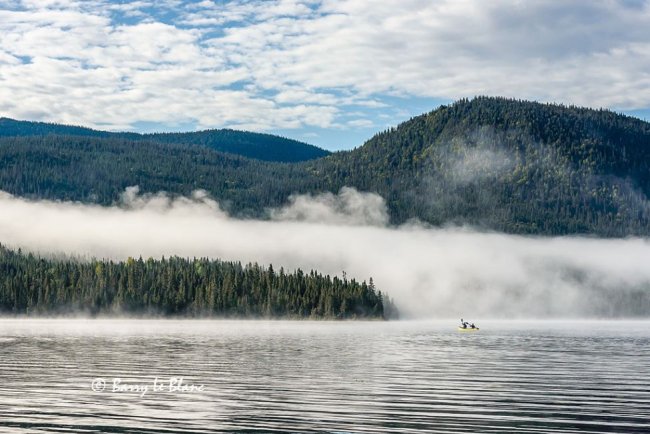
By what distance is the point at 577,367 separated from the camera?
275 feet

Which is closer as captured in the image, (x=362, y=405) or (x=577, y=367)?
(x=362, y=405)

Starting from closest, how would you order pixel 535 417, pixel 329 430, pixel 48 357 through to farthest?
pixel 329 430, pixel 535 417, pixel 48 357

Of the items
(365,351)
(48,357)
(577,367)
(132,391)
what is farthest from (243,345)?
(132,391)

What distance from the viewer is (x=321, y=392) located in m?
62.1

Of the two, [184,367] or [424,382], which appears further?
[184,367]

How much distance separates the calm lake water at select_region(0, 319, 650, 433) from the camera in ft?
159

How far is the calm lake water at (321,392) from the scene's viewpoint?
159 ft

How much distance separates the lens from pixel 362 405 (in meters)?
55.6

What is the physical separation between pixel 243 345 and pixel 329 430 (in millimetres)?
76503

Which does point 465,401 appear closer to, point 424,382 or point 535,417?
point 535,417

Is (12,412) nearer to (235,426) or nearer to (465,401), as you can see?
(235,426)

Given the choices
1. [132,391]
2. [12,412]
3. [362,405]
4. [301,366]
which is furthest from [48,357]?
[362,405]

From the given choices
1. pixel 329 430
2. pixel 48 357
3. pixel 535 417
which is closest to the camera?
pixel 329 430

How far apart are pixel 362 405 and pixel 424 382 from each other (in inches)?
580
